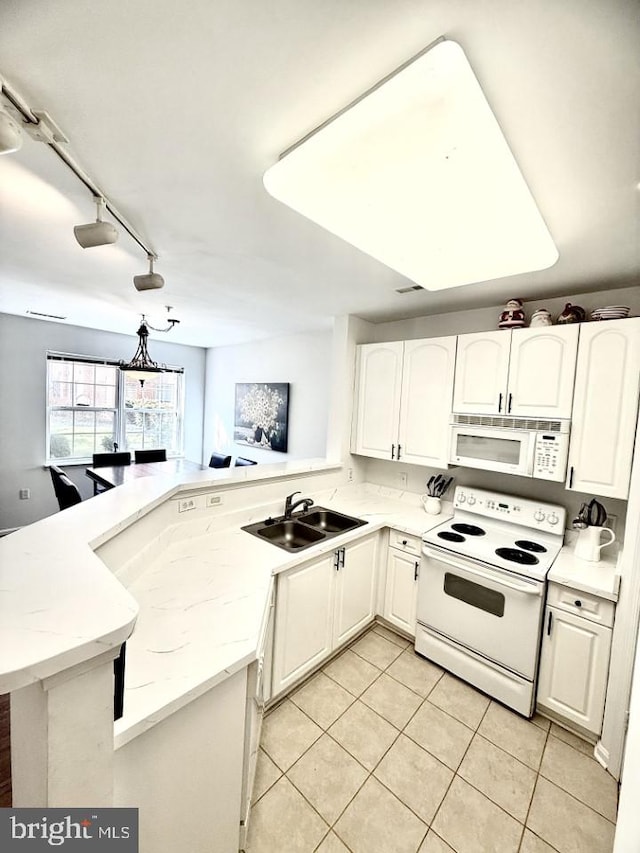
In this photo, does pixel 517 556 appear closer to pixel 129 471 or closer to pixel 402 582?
pixel 402 582

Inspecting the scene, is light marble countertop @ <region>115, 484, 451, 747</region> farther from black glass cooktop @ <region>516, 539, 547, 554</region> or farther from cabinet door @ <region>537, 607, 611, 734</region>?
cabinet door @ <region>537, 607, 611, 734</region>

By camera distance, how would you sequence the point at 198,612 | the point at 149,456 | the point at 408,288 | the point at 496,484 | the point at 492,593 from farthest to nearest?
1. the point at 149,456
2. the point at 496,484
3. the point at 408,288
4. the point at 492,593
5. the point at 198,612

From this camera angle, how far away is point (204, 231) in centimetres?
169

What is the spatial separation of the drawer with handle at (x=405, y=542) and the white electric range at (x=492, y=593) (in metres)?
A: 0.12

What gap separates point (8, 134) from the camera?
2.66 ft

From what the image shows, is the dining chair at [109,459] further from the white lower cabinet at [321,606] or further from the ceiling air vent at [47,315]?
the white lower cabinet at [321,606]

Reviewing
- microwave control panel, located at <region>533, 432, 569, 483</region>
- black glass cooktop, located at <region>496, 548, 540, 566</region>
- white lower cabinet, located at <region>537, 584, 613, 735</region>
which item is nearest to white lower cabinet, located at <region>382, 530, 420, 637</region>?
black glass cooktop, located at <region>496, 548, 540, 566</region>

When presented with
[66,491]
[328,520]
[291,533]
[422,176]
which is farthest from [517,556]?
[66,491]

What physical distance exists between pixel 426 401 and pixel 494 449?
610 millimetres

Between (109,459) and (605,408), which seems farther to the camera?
(109,459)

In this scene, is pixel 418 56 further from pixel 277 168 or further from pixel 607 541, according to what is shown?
pixel 607 541

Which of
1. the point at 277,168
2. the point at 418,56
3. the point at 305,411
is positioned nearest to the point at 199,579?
the point at 277,168

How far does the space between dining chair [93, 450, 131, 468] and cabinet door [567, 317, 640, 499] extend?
15.2 feet

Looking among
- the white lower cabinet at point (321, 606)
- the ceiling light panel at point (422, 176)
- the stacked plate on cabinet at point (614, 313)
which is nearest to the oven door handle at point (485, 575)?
the white lower cabinet at point (321, 606)
